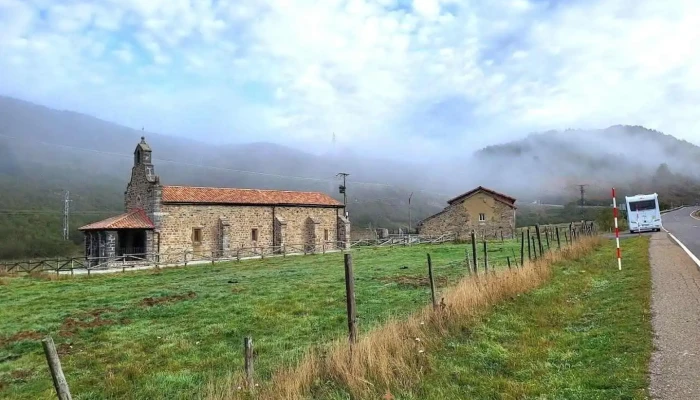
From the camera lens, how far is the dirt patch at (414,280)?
14.1 metres

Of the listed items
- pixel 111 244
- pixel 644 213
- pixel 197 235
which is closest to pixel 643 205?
pixel 644 213

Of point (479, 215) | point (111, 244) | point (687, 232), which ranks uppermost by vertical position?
point (479, 215)

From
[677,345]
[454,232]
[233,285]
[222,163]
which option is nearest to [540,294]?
[677,345]

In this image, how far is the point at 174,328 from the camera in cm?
1048

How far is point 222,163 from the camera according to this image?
152 metres

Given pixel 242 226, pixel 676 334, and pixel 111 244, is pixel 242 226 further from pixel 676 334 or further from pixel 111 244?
pixel 676 334

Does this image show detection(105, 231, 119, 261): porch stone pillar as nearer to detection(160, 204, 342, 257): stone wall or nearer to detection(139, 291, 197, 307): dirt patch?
detection(160, 204, 342, 257): stone wall

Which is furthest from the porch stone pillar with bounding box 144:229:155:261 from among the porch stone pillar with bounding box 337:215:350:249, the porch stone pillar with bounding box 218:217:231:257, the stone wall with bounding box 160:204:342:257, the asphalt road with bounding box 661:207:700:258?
the asphalt road with bounding box 661:207:700:258

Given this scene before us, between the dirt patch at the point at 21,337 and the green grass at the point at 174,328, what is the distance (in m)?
0.02

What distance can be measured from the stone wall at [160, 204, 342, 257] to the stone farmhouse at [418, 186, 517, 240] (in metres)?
11.9

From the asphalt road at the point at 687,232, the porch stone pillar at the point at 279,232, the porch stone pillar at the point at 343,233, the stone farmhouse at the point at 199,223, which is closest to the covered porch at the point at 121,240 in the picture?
the stone farmhouse at the point at 199,223

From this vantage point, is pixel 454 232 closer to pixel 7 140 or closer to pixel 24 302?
pixel 24 302

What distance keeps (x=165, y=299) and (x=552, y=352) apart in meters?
12.1

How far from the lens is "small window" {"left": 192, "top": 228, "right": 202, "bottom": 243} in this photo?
3522cm
